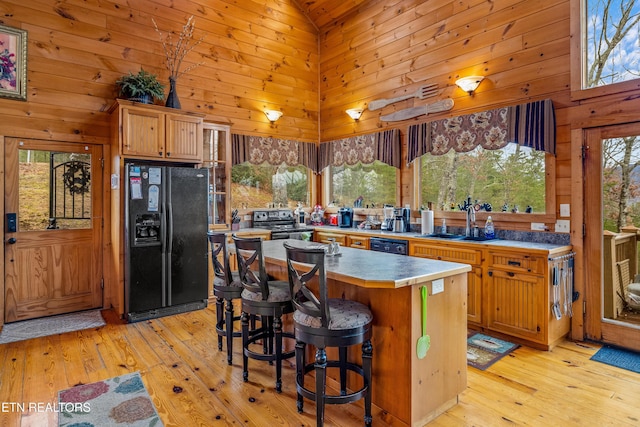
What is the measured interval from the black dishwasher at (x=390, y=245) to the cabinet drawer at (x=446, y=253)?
0.26ft

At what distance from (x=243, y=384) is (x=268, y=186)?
3695 millimetres

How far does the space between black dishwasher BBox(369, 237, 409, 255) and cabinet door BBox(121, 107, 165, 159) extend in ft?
8.91

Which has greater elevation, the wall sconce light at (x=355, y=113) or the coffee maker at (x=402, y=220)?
the wall sconce light at (x=355, y=113)

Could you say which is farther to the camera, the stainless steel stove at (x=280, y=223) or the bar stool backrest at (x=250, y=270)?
the stainless steel stove at (x=280, y=223)

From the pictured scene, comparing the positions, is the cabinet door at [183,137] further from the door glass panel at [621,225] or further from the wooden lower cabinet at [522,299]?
the door glass panel at [621,225]

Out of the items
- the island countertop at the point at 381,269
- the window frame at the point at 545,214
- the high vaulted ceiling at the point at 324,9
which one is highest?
the high vaulted ceiling at the point at 324,9

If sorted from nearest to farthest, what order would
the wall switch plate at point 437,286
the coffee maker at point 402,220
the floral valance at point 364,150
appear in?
the wall switch plate at point 437,286 → the coffee maker at point 402,220 → the floral valance at point 364,150

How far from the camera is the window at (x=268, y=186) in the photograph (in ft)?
18.5

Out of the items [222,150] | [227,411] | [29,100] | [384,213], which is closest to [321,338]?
[227,411]

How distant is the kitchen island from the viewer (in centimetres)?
207

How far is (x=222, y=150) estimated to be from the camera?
5172mm

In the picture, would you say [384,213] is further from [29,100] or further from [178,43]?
[29,100]

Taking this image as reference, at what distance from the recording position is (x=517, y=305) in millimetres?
3361

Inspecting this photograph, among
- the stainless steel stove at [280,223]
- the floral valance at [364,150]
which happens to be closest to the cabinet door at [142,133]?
the stainless steel stove at [280,223]
